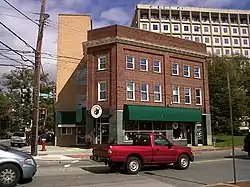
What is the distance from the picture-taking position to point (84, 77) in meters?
38.5

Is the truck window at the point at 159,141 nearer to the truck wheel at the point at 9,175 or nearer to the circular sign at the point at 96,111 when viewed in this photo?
the truck wheel at the point at 9,175

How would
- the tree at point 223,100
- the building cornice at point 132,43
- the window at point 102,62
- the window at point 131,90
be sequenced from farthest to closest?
the tree at point 223,100, the window at point 102,62, the window at point 131,90, the building cornice at point 132,43

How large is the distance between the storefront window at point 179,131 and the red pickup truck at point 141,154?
19188 mm

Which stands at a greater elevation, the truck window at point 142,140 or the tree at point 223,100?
the tree at point 223,100

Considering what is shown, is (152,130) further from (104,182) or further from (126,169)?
(104,182)

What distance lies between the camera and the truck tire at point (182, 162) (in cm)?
1591

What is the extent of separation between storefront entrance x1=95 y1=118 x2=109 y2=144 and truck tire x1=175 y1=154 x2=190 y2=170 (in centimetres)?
1620

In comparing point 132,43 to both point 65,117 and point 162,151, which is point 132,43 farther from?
point 162,151

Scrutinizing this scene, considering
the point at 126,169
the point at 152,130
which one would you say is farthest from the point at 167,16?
the point at 126,169

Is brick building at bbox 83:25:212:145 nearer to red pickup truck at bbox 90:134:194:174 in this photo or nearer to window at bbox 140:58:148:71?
window at bbox 140:58:148:71

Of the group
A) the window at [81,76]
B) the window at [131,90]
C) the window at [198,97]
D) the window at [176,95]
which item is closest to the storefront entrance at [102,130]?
the window at [131,90]

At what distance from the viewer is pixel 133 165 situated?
1440cm

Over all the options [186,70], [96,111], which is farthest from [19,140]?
[186,70]

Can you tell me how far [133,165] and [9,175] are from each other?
17.9 feet
